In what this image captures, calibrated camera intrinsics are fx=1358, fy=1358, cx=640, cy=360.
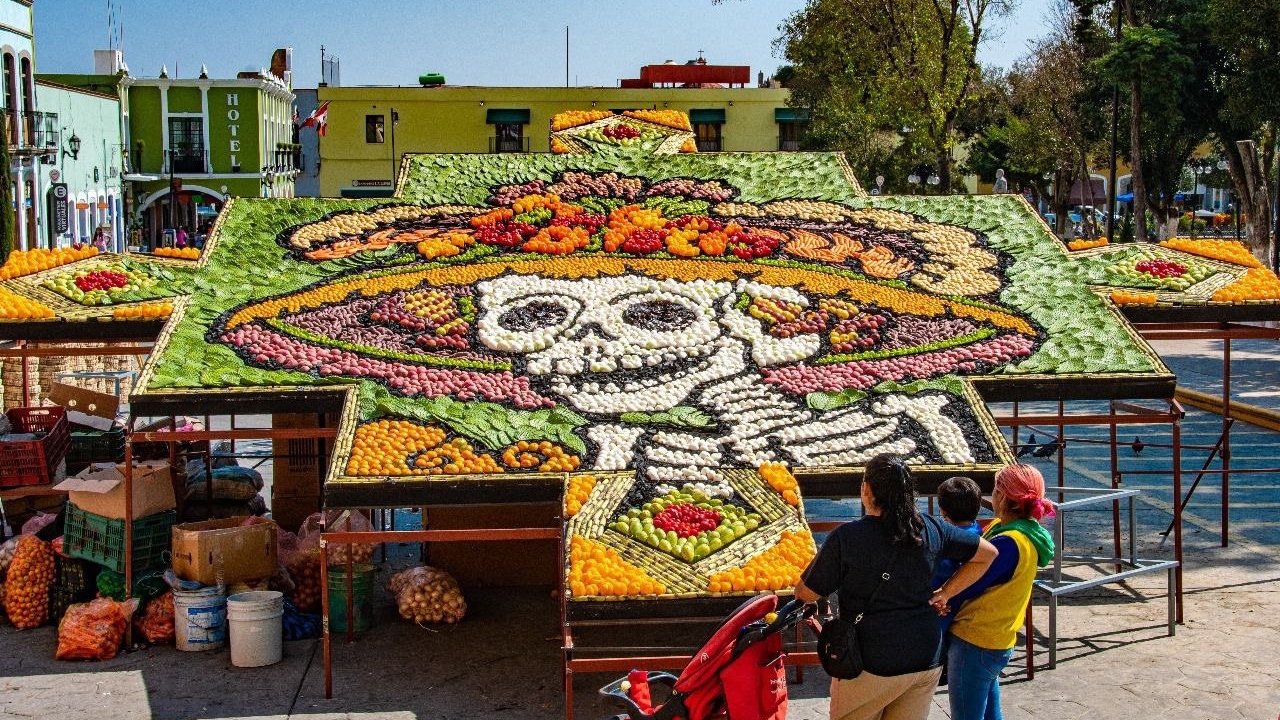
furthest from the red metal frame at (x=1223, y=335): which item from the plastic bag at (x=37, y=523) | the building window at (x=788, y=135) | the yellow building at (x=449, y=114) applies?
the building window at (x=788, y=135)

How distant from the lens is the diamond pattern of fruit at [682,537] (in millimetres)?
8508

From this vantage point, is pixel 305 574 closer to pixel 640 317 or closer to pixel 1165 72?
pixel 640 317

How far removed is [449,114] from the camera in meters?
57.6

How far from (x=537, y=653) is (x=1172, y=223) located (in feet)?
106

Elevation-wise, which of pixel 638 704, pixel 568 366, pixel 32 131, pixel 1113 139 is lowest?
pixel 638 704

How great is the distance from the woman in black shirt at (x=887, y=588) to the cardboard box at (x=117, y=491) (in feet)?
21.8

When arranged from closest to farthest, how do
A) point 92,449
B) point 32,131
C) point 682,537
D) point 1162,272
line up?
point 682,537 → point 1162,272 → point 92,449 → point 32,131

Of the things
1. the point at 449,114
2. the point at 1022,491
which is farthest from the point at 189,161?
the point at 1022,491

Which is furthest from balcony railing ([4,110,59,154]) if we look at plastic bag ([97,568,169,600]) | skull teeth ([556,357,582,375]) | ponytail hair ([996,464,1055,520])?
ponytail hair ([996,464,1055,520])

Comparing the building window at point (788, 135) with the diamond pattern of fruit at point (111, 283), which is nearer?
the diamond pattern of fruit at point (111, 283)

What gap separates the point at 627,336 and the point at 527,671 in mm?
3039

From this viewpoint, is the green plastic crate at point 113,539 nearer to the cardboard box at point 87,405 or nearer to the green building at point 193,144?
the cardboard box at point 87,405

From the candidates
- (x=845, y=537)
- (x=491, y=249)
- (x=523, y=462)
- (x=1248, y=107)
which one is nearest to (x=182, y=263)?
Result: (x=491, y=249)

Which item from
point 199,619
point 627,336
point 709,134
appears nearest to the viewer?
point 199,619
